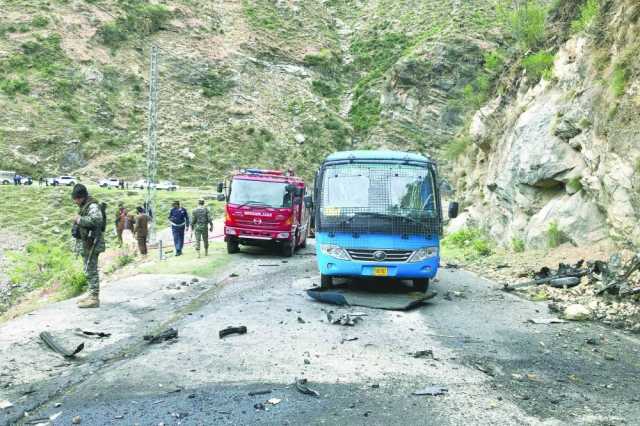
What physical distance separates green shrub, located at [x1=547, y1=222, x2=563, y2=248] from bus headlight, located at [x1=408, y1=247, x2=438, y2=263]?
656 cm

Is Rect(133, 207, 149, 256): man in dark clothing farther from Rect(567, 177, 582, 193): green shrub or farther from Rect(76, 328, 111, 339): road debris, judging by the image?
Rect(567, 177, 582, 193): green shrub

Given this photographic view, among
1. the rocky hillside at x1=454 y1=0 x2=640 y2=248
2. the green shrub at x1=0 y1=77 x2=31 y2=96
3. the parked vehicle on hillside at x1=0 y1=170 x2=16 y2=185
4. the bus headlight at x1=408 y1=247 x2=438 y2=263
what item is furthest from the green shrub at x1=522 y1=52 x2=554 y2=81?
the green shrub at x1=0 y1=77 x2=31 y2=96

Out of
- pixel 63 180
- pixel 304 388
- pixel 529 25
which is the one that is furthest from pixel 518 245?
pixel 63 180

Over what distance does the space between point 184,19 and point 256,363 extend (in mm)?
72952

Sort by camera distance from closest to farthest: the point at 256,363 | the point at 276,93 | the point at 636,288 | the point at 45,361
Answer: the point at 256,363 < the point at 45,361 < the point at 636,288 < the point at 276,93

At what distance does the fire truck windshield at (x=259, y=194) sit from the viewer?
19.1m

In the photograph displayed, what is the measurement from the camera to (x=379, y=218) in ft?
34.9

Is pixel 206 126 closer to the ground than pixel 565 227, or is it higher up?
higher up

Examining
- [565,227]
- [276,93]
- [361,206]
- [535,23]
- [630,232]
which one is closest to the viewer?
[361,206]

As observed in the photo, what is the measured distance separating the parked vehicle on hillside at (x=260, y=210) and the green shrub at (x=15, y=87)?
44.7m

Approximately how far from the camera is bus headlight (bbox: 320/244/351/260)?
34.8 ft

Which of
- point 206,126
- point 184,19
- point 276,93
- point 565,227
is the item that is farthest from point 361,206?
point 184,19

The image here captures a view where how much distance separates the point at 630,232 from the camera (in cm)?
1238

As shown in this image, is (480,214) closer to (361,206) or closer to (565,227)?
(565,227)
